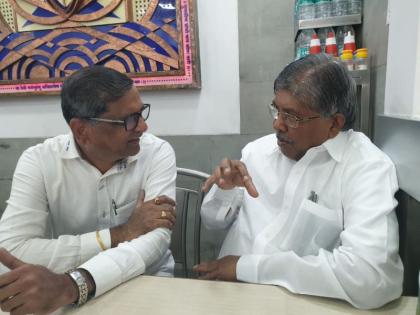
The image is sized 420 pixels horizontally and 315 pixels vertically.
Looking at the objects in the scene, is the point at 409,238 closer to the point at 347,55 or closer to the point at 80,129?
the point at 347,55

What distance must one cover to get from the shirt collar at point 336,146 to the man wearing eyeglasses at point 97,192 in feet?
2.05

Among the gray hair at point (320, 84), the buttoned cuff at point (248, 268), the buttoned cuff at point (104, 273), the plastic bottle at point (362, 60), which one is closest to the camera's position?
the buttoned cuff at point (104, 273)

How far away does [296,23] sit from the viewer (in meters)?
1.92

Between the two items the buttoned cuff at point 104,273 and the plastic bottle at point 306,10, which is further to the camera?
the plastic bottle at point 306,10

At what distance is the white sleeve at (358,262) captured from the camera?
2.78ft

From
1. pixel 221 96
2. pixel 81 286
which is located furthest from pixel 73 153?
pixel 221 96

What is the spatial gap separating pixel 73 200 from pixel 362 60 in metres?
1.50

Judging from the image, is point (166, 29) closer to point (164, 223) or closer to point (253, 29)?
point (253, 29)

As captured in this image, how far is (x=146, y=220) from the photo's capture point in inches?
47.1

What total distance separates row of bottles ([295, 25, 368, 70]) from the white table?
1150 millimetres

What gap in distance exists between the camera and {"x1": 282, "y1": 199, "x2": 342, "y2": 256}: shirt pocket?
1.10 metres

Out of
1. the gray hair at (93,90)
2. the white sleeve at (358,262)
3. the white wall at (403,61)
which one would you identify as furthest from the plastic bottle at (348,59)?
the gray hair at (93,90)

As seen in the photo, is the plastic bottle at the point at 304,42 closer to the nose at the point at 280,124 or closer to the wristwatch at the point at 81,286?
the nose at the point at 280,124

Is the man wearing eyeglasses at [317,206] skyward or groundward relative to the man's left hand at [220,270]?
skyward
